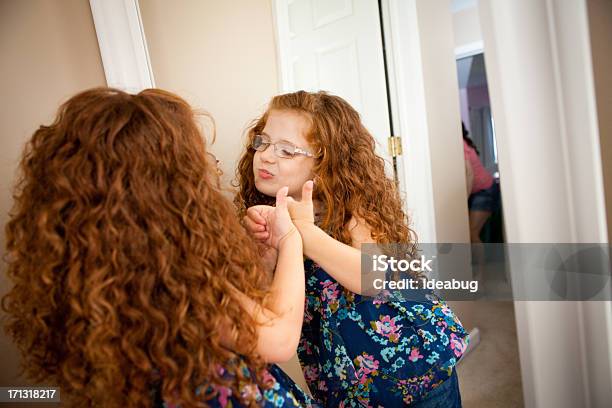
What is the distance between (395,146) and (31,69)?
1.31 meters

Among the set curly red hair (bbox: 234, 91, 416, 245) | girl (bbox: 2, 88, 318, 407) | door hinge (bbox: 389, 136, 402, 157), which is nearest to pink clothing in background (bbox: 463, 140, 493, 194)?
door hinge (bbox: 389, 136, 402, 157)

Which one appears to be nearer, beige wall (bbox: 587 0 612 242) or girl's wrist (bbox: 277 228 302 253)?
girl's wrist (bbox: 277 228 302 253)

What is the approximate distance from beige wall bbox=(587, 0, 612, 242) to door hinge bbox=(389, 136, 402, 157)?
30.4 inches

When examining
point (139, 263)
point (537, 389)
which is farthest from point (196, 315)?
point (537, 389)

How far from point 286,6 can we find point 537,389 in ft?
4.90

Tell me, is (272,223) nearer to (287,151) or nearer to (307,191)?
(307,191)

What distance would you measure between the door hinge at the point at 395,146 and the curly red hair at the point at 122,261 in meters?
1.19

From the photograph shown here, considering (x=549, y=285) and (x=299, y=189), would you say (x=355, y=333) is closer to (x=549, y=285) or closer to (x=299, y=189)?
(x=299, y=189)

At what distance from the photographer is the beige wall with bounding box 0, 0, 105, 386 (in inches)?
31.8

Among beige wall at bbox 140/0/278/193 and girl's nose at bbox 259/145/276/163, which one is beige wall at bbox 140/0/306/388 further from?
girl's nose at bbox 259/145/276/163

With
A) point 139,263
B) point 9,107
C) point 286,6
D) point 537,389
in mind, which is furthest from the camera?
point 286,6

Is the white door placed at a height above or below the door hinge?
above

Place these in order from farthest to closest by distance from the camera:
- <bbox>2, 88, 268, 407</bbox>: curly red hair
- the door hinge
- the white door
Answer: the door hinge → the white door → <bbox>2, 88, 268, 407</bbox>: curly red hair

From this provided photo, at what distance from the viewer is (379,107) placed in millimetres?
1654
